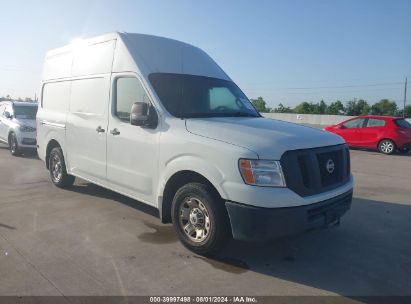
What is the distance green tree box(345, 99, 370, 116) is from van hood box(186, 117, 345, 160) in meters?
75.0

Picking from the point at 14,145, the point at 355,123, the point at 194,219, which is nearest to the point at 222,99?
the point at 194,219

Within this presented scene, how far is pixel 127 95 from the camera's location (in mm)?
5312

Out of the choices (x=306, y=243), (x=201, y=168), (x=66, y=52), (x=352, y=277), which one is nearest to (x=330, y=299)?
(x=352, y=277)

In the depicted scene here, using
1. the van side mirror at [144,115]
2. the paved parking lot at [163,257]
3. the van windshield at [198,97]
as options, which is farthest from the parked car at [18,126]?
the van side mirror at [144,115]

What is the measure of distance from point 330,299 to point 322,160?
1468mm

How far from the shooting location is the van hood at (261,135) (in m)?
Answer: 3.81

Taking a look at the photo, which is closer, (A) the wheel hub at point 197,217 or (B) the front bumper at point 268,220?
(B) the front bumper at point 268,220

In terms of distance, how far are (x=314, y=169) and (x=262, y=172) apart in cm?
65

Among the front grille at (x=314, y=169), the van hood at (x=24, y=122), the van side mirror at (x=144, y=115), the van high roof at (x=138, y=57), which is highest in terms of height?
the van high roof at (x=138, y=57)

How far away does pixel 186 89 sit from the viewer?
204 inches

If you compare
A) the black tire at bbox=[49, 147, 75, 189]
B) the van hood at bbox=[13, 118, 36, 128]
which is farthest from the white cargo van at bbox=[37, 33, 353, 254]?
the van hood at bbox=[13, 118, 36, 128]

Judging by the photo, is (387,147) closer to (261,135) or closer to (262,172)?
(261,135)

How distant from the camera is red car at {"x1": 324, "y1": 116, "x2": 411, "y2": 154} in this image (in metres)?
14.3

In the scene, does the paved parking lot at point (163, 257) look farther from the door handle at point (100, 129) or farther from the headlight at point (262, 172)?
the door handle at point (100, 129)
